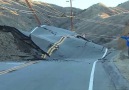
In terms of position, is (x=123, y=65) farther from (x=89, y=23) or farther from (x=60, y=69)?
(x=89, y=23)

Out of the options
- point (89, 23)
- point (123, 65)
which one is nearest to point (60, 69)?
point (123, 65)

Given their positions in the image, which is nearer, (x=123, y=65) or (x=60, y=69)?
(x=60, y=69)

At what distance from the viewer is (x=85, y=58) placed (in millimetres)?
37344

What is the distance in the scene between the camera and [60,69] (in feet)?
80.0

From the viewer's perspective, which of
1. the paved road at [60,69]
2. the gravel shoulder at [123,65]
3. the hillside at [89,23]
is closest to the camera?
the paved road at [60,69]

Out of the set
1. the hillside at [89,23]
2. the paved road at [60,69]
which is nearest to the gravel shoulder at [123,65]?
the paved road at [60,69]

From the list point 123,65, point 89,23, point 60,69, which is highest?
point 60,69

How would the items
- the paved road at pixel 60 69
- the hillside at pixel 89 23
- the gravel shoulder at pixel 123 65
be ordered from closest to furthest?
the paved road at pixel 60 69 → the gravel shoulder at pixel 123 65 → the hillside at pixel 89 23

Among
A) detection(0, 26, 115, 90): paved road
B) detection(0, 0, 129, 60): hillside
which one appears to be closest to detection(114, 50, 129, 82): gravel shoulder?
detection(0, 26, 115, 90): paved road

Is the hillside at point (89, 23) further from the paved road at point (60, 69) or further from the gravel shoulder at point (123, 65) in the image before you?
the gravel shoulder at point (123, 65)

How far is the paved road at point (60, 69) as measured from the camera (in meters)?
16.7

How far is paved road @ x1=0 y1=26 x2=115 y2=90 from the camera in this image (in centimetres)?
1669

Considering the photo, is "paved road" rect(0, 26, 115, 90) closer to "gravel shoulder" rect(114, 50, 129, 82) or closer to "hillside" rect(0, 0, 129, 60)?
"gravel shoulder" rect(114, 50, 129, 82)

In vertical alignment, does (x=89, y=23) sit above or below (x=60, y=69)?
below
